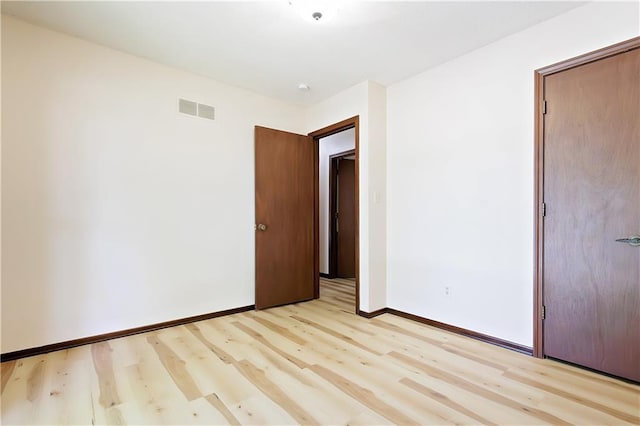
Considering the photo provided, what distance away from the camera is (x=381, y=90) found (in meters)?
3.48

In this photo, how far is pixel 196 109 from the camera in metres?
3.24

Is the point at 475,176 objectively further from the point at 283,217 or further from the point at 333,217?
the point at 333,217

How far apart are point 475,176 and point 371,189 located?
3.32ft

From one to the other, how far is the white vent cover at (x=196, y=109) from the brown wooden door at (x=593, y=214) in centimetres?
298

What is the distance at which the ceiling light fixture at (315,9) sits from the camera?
2062mm

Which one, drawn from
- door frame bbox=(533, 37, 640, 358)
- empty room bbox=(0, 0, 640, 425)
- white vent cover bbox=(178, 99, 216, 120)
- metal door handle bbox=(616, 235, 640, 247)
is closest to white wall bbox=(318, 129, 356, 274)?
empty room bbox=(0, 0, 640, 425)

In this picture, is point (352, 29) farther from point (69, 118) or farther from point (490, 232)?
point (69, 118)

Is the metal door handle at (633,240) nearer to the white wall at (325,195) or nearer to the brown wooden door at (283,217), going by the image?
the brown wooden door at (283,217)

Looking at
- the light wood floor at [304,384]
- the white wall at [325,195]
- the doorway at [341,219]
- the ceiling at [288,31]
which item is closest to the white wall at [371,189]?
the ceiling at [288,31]

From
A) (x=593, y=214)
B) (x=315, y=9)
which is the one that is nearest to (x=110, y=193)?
(x=315, y=9)

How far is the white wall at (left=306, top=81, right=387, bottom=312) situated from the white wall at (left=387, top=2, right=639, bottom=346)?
11cm

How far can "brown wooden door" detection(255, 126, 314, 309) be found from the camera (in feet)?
11.9

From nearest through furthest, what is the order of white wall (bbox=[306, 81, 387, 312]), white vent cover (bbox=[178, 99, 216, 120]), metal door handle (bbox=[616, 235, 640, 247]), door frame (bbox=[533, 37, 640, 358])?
metal door handle (bbox=[616, 235, 640, 247]) → door frame (bbox=[533, 37, 640, 358]) → white vent cover (bbox=[178, 99, 216, 120]) → white wall (bbox=[306, 81, 387, 312])

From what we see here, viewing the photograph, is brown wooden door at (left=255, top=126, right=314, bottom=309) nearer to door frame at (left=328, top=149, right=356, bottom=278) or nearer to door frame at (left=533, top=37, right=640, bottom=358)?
door frame at (left=328, top=149, right=356, bottom=278)
